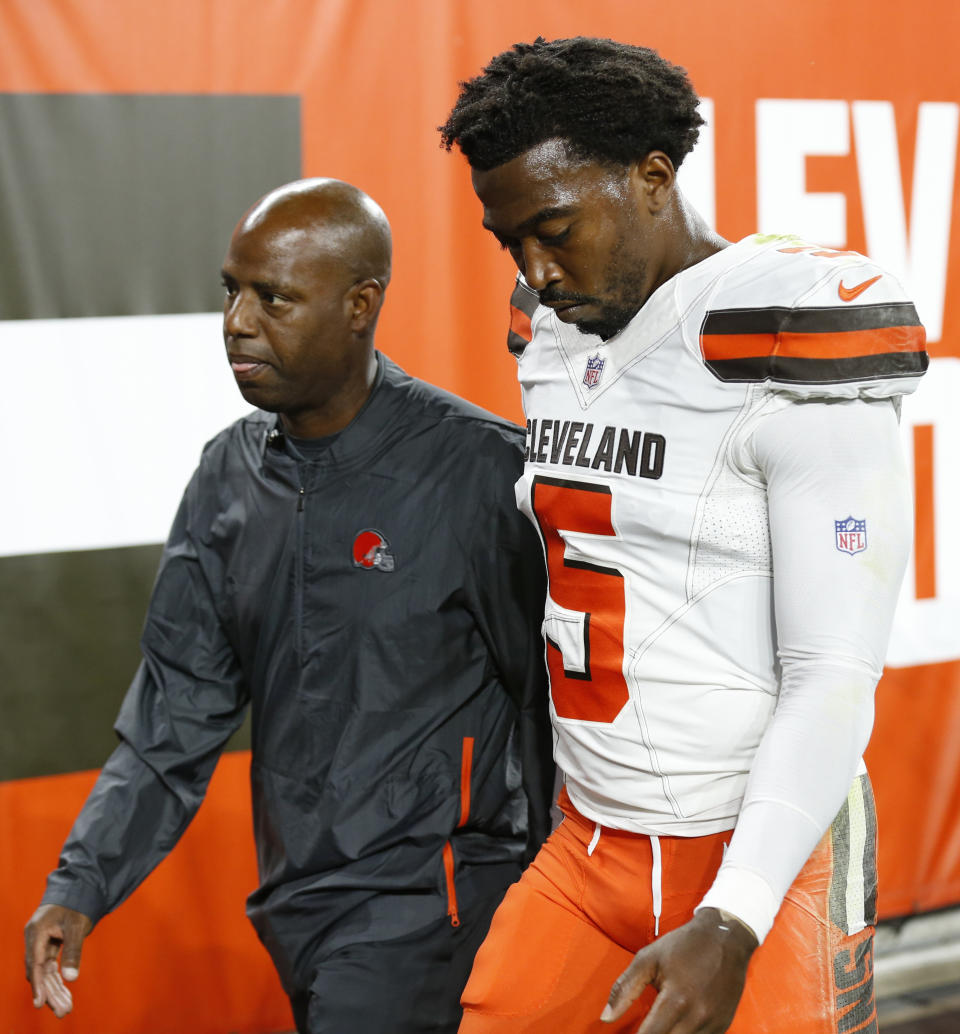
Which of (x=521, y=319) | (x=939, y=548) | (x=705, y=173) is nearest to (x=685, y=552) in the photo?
(x=521, y=319)

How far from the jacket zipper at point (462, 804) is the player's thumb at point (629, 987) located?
0.63m

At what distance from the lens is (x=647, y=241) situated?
3.82 ft

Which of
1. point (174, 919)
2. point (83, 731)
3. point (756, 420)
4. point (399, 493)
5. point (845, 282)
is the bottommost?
point (174, 919)

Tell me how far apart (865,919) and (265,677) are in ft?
2.54

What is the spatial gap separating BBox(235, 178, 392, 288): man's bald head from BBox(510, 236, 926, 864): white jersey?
0.40 m

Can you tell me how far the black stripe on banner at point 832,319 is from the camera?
103 centimetres

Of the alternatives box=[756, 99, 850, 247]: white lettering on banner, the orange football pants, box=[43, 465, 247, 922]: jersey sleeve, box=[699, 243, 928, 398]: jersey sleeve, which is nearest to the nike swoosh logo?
box=[699, 243, 928, 398]: jersey sleeve

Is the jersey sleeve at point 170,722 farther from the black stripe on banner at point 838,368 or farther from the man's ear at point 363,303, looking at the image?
the black stripe on banner at point 838,368

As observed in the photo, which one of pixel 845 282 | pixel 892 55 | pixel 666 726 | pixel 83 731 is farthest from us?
pixel 892 55

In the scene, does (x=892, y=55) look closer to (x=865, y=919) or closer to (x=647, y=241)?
(x=647, y=241)

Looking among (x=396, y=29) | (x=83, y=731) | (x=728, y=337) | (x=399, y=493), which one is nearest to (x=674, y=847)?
(x=728, y=337)

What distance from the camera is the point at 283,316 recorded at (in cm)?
150

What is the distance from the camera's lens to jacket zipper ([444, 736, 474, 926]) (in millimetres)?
1519

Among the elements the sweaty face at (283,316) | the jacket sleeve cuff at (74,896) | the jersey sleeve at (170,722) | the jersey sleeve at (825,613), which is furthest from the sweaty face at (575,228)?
the jacket sleeve cuff at (74,896)
